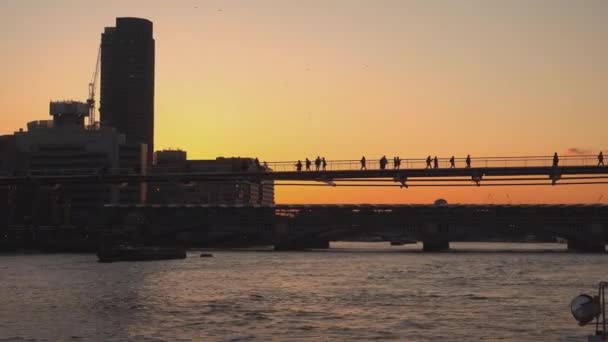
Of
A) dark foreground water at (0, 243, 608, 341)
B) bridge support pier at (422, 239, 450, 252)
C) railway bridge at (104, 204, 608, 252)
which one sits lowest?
dark foreground water at (0, 243, 608, 341)

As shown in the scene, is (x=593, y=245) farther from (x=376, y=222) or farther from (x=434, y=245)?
(x=376, y=222)

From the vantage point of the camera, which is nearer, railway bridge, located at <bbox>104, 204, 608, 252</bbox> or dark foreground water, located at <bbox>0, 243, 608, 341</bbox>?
dark foreground water, located at <bbox>0, 243, 608, 341</bbox>

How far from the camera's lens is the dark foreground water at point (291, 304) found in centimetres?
4388

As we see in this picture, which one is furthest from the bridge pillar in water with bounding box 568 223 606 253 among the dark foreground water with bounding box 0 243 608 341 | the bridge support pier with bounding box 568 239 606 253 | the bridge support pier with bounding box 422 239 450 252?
the dark foreground water with bounding box 0 243 608 341

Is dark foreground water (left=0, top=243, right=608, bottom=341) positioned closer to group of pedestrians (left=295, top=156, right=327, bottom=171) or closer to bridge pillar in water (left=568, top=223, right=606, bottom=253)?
group of pedestrians (left=295, top=156, right=327, bottom=171)

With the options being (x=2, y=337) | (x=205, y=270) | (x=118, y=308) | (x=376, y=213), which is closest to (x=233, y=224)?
(x=376, y=213)

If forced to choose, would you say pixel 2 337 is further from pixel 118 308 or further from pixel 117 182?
pixel 117 182

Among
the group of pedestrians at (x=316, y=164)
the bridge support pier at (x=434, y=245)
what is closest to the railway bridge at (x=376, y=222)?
the bridge support pier at (x=434, y=245)

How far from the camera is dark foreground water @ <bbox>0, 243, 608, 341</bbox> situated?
43.9m

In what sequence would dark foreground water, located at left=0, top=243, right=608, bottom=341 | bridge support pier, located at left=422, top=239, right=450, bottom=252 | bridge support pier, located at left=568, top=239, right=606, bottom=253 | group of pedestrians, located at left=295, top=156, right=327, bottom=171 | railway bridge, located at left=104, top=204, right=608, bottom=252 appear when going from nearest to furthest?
dark foreground water, located at left=0, top=243, right=608, bottom=341
group of pedestrians, located at left=295, top=156, right=327, bottom=171
bridge support pier, located at left=568, top=239, right=606, bottom=253
railway bridge, located at left=104, top=204, right=608, bottom=252
bridge support pier, located at left=422, top=239, right=450, bottom=252

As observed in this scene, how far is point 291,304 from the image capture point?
57.7m

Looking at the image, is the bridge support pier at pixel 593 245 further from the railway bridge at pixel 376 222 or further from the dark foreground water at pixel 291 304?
the dark foreground water at pixel 291 304

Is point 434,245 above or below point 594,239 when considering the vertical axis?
below

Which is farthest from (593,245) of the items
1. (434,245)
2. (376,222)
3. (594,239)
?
(376,222)
